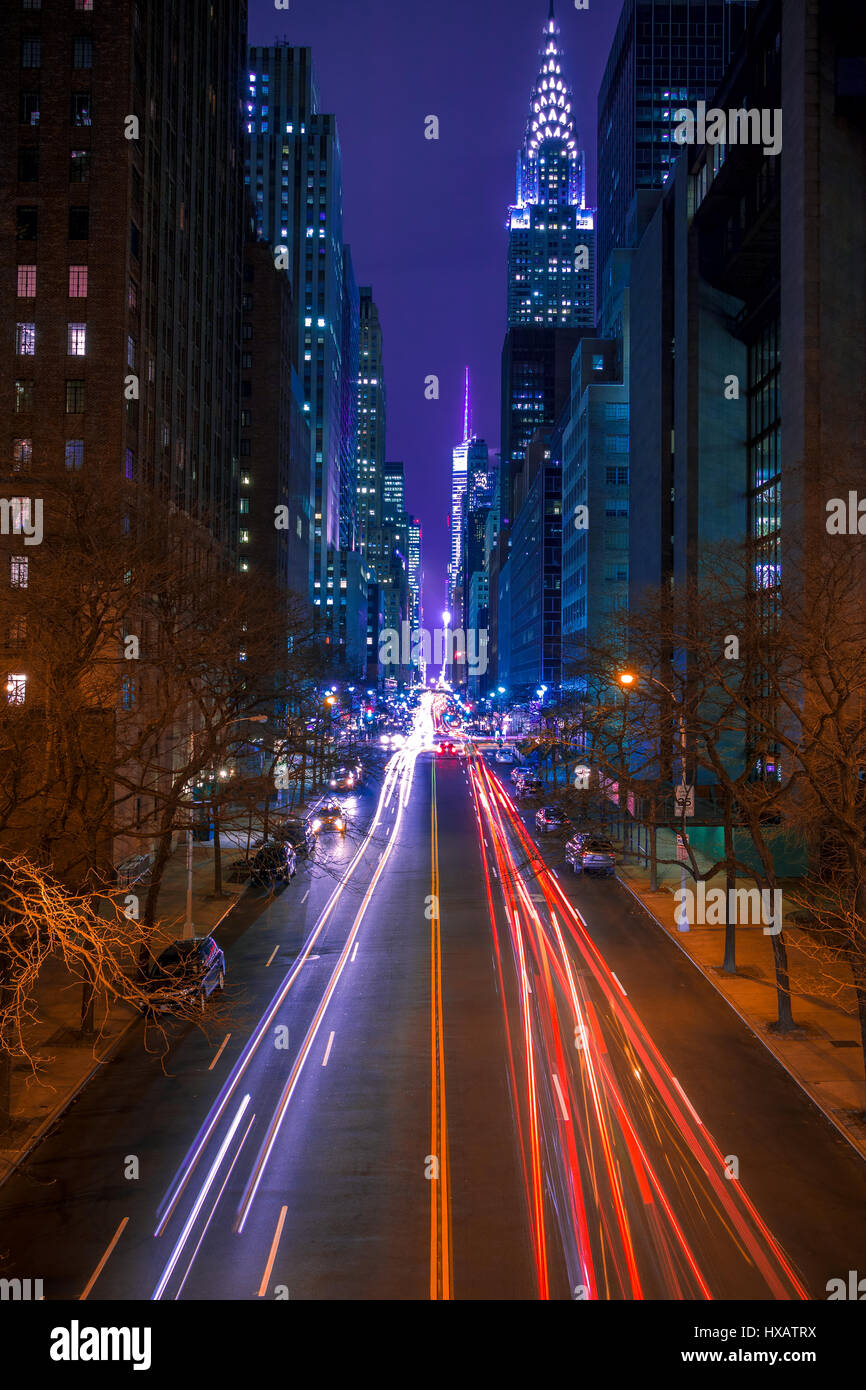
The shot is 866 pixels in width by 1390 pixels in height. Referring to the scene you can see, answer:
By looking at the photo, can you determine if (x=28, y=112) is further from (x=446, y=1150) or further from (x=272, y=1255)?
(x=272, y=1255)

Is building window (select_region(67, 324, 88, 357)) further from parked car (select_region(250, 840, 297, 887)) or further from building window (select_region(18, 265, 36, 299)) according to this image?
parked car (select_region(250, 840, 297, 887))

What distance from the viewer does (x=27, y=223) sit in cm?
3628

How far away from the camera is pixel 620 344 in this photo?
8412cm

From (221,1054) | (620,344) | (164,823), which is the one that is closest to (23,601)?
(164,823)

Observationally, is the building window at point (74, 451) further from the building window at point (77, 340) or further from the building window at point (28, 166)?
the building window at point (28, 166)

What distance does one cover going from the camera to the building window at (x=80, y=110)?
120ft

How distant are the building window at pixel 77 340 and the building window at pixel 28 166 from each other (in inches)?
255

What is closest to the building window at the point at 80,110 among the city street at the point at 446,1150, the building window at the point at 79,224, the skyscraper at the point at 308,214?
the building window at the point at 79,224

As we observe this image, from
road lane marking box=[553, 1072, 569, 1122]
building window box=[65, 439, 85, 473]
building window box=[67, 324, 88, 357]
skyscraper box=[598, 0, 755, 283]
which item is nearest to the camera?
road lane marking box=[553, 1072, 569, 1122]

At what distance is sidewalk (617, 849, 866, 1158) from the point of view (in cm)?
1434

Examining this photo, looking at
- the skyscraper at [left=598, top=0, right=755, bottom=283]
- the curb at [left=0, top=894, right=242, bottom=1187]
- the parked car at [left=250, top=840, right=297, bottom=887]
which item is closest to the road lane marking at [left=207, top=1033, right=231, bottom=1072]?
the curb at [left=0, top=894, right=242, bottom=1187]

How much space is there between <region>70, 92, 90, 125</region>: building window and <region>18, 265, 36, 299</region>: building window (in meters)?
6.46

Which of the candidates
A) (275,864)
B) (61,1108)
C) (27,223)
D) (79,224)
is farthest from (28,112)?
(61,1108)
